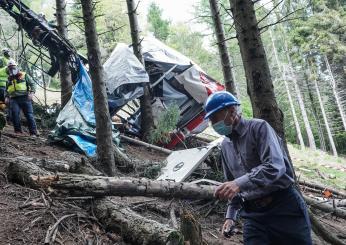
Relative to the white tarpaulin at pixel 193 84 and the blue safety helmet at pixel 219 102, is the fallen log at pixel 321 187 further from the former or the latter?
the blue safety helmet at pixel 219 102

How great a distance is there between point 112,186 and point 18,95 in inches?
221

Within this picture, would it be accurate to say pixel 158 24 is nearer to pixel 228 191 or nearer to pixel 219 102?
pixel 219 102

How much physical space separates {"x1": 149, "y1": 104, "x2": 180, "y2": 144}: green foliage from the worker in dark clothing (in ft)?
10.4

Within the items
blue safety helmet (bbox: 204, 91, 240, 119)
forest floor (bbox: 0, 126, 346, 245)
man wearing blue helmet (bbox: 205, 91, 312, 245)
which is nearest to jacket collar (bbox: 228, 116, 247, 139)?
man wearing blue helmet (bbox: 205, 91, 312, 245)

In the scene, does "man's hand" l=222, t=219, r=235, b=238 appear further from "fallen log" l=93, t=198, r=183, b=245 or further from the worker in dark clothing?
the worker in dark clothing

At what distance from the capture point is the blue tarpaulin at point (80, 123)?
8.88 meters

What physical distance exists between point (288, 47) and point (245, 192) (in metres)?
32.2

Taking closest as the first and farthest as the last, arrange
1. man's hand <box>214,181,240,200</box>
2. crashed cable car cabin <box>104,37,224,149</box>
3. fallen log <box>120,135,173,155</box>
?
man's hand <box>214,181,240,200</box> < fallen log <box>120,135,173,155</box> < crashed cable car cabin <box>104,37,224,149</box>

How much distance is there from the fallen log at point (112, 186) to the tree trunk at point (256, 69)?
1.52m

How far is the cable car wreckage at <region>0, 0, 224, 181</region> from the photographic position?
902 cm

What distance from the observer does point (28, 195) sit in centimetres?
502

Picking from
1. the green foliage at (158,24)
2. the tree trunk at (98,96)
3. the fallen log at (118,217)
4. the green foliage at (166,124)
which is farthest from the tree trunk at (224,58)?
the green foliage at (158,24)

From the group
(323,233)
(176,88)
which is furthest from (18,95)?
(323,233)

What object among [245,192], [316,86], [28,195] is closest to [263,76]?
[245,192]
